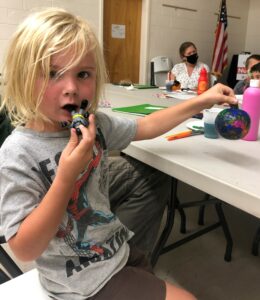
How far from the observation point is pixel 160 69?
161 inches

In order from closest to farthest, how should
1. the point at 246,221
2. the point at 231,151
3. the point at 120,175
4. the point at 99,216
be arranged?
the point at 99,216
the point at 231,151
the point at 120,175
the point at 246,221

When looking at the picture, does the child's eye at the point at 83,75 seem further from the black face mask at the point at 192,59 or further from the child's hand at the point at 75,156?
the black face mask at the point at 192,59

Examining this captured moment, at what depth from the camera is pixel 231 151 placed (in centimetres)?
88

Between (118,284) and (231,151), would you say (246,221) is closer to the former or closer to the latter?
(231,151)

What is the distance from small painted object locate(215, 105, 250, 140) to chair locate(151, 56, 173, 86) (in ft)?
10.4

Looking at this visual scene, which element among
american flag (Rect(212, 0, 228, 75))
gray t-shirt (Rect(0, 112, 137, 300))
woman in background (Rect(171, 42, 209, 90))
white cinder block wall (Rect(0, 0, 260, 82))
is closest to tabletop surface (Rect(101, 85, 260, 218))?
gray t-shirt (Rect(0, 112, 137, 300))

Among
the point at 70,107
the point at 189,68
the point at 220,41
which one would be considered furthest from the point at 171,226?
the point at 220,41

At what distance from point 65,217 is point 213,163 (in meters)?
0.39

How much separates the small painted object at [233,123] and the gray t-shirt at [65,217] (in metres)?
0.35

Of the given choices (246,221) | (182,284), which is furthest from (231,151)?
(246,221)

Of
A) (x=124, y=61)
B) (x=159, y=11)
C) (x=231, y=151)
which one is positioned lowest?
(x=231, y=151)

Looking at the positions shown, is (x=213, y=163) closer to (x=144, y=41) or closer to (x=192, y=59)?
(x=192, y=59)

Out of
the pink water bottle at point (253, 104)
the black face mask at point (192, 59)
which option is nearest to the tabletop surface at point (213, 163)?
the pink water bottle at point (253, 104)

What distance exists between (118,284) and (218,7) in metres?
5.04
